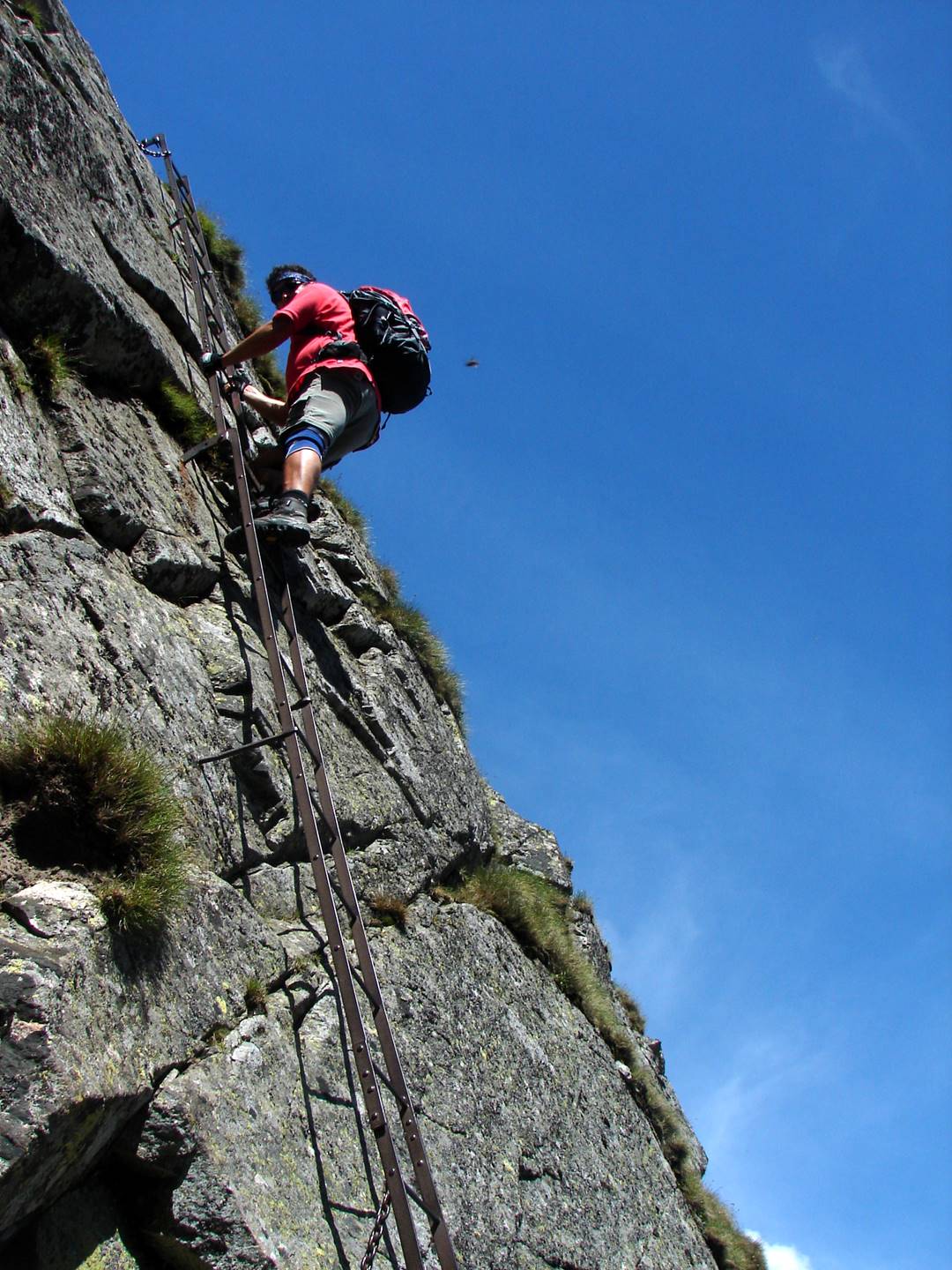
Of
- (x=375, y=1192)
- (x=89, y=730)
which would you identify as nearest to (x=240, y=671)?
(x=89, y=730)

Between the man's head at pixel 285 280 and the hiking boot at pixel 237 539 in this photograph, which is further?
the man's head at pixel 285 280

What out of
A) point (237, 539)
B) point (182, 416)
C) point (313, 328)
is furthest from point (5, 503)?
point (313, 328)

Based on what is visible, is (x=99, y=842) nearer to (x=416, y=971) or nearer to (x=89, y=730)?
(x=89, y=730)

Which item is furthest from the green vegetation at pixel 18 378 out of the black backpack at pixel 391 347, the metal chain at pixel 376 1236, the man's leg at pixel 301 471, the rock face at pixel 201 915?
the metal chain at pixel 376 1236

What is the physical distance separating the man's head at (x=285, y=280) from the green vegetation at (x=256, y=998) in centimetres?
625

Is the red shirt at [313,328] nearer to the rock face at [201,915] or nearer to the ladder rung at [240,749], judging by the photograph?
the rock face at [201,915]

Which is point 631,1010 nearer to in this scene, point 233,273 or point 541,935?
point 541,935

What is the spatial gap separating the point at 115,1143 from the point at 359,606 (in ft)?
19.2

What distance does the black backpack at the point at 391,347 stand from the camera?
338 inches

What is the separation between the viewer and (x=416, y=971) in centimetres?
666

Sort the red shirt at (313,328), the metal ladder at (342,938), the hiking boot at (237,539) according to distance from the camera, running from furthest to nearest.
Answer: the red shirt at (313,328) → the hiking boot at (237,539) → the metal ladder at (342,938)

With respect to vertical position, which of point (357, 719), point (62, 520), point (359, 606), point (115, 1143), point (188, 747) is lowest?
point (115, 1143)

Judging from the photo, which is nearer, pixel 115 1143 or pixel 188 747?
pixel 115 1143

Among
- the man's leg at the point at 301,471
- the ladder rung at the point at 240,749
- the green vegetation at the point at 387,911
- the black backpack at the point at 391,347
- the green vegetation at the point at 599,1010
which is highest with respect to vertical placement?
the black backpack at the point at 391,347
